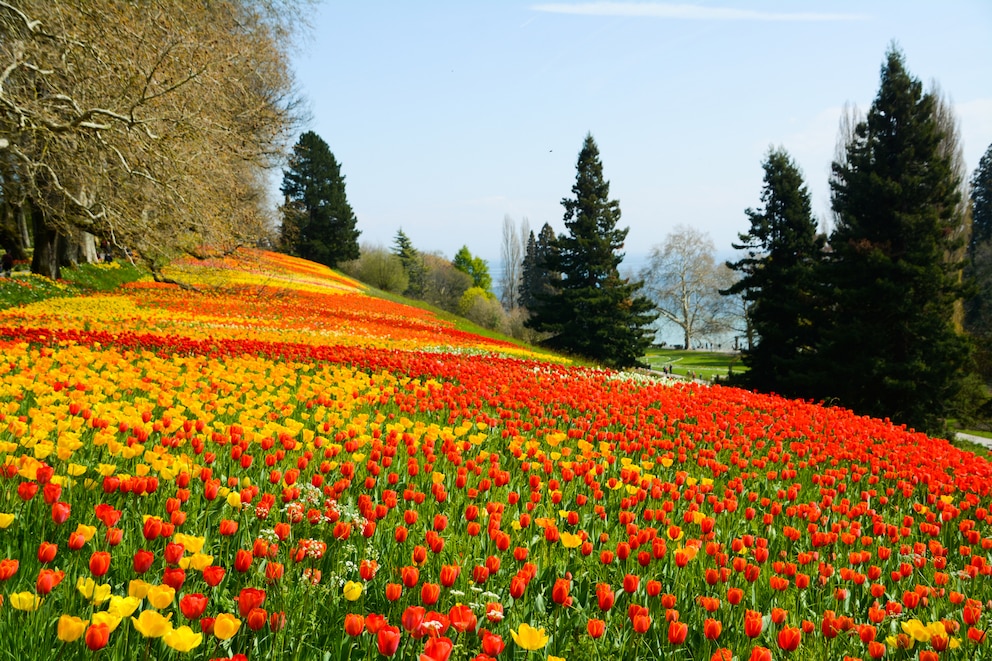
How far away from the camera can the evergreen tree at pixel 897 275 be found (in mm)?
16859

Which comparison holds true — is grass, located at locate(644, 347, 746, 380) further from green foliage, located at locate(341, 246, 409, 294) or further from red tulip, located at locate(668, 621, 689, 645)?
red tulip, located at locate(668, 621, 689, 645)

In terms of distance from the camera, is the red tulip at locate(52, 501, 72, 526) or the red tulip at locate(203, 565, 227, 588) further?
the red tulip at locate(52, 501, 72, 526)

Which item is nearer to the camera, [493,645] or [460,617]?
[493,645]

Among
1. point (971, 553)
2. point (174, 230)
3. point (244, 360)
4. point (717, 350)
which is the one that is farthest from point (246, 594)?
point (717, 350)

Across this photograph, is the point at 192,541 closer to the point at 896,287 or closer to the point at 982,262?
the point at 896,287

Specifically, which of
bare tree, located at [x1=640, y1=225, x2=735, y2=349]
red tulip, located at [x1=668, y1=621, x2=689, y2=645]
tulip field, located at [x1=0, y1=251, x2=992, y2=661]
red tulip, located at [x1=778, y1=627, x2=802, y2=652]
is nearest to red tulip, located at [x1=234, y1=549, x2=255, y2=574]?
tulip field, located at [x1=0, y1=251, x2=992, y2=661]

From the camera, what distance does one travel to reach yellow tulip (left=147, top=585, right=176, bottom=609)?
1.76m

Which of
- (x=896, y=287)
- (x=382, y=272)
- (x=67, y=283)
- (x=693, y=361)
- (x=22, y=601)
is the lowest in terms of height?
(x=22, y=601)

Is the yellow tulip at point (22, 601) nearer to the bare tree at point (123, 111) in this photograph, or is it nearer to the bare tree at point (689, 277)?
the bare tree at point (123, 111)

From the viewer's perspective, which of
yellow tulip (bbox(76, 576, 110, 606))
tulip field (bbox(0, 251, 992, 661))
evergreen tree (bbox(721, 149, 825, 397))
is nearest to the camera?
yellow tulip (bbox(76, 576, 110, 606))

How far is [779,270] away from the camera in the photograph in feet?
85.3

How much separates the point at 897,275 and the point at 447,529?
1850 centimetres

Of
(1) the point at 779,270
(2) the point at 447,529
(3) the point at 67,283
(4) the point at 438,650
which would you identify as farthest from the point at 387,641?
(1) the point at 779,270

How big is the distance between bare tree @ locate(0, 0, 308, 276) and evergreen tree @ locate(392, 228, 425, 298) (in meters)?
48.1
